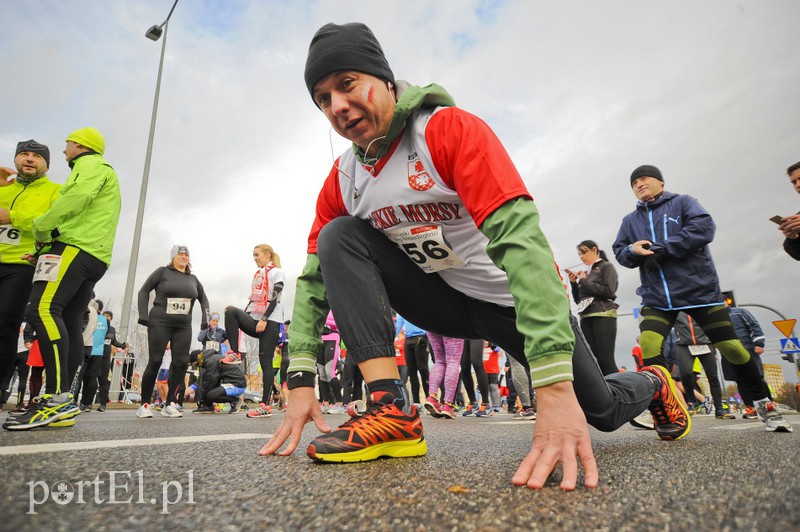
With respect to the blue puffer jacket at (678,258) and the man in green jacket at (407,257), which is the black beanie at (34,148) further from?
the blue puffer jacket at (678,258)

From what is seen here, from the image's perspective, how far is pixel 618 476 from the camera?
1198 mm

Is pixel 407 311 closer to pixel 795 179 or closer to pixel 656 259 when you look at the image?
pixel 656 259

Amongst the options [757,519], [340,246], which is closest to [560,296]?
[757,519]

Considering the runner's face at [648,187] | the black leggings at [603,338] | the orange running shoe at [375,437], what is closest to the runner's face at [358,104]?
the orange running shoe at [375,437]

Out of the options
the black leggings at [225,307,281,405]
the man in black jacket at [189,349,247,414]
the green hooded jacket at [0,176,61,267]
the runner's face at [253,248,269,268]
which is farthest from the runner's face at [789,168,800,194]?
the man in black jacket at [189,349,247,414]

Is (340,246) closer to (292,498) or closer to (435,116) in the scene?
(435,116)

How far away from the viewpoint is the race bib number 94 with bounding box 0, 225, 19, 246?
11.7 feet

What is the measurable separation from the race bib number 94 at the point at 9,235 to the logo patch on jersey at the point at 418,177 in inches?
138

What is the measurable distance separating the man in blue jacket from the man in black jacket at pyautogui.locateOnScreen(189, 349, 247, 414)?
23.8ft

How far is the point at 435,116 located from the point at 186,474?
135cm

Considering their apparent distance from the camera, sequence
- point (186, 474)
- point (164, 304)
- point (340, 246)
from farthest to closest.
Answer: point (164, 304)
point (340, 246)
point (186, 474)

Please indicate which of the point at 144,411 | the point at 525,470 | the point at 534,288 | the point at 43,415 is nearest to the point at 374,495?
the point at 525,470

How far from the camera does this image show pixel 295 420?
1749 mm

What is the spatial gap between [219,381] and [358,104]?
809 centimetres
